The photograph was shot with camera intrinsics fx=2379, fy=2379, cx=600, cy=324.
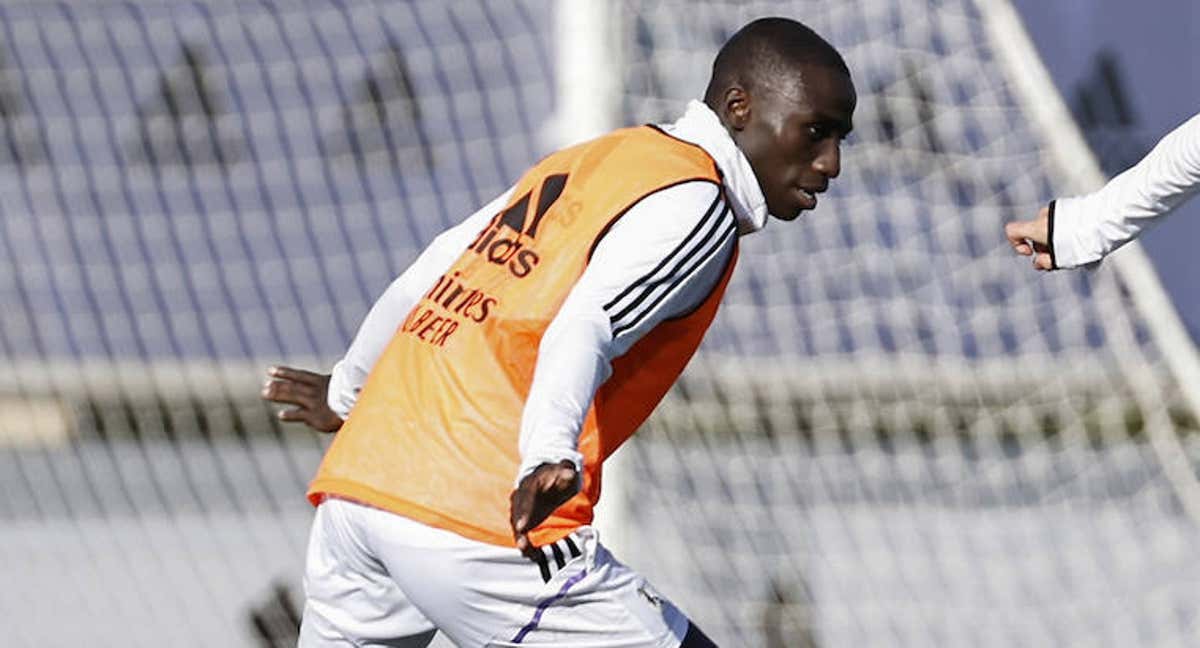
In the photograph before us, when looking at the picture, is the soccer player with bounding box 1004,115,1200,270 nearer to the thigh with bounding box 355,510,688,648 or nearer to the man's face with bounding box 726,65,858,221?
the man's face with bounding box 726,65,858,221

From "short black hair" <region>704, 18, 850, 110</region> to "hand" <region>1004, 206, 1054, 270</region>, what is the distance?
1.85 ft

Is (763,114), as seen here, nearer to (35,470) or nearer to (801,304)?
(801,304)

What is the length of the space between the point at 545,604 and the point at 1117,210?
1189 mm

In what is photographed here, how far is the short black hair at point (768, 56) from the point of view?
11.0ft

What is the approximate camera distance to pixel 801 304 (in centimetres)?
578

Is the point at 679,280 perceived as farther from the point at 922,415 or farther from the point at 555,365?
the point at 922,415

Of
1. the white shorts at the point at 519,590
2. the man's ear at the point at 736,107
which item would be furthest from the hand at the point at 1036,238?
the white shorts at the point at 519,590

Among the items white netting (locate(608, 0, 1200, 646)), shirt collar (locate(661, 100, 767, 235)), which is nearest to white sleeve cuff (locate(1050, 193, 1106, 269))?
shirt collar (locate(661, 100, 767, 235))

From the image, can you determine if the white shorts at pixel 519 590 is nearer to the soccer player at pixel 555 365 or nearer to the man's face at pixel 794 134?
the soccer player at pixel 555 365

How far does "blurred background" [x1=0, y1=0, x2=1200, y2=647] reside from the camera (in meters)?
5.51

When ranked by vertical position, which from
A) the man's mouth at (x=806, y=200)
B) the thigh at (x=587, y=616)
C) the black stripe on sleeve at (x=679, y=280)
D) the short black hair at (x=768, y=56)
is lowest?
the thigh at (x=587, y=616)

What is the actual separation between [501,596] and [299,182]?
3505 millimetres

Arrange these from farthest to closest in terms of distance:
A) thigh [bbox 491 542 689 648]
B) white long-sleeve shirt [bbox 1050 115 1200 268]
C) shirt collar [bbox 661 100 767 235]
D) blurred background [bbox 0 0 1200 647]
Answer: blurred background [bbox 0 0 1200 647]
white long-sleeve shirt [bbox 1050 115 1200 268]
shirt collar [bbox 661 100 767 235]
thigh [bbox 491 542 689 648]

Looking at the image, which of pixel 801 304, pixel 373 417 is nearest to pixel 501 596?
pixel 373 417
